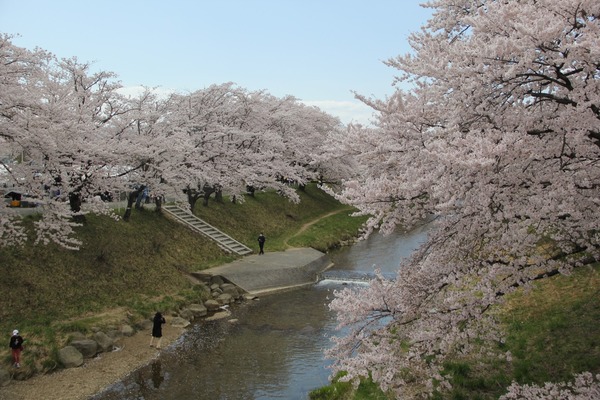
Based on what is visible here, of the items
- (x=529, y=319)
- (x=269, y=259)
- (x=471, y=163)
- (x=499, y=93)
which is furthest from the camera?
(x=269, y=259)

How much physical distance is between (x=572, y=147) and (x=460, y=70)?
212cm

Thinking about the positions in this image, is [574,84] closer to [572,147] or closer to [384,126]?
[572,147]

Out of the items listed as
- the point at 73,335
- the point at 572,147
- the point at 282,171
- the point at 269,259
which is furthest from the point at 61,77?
the point at 572,147

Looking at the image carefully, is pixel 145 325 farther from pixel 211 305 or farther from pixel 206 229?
pixel 206 229

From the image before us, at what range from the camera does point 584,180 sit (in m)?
Result: 7.17

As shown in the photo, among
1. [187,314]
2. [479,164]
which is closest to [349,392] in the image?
[479,164]

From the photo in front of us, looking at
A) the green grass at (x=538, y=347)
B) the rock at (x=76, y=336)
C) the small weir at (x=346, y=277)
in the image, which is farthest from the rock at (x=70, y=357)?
the small weir at (x=346, y=277)

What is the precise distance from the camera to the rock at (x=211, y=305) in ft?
77.0

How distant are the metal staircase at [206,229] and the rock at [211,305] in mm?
→ 7651

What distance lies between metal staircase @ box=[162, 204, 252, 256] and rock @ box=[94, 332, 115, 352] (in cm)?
1350

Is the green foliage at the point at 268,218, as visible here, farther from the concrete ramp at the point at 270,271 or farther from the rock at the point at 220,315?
the rock at the point at 220,315

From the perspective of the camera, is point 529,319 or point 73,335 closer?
point 529,319

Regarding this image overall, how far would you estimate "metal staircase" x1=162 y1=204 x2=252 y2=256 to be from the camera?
32.0 meters

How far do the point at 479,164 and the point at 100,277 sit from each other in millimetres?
19967
